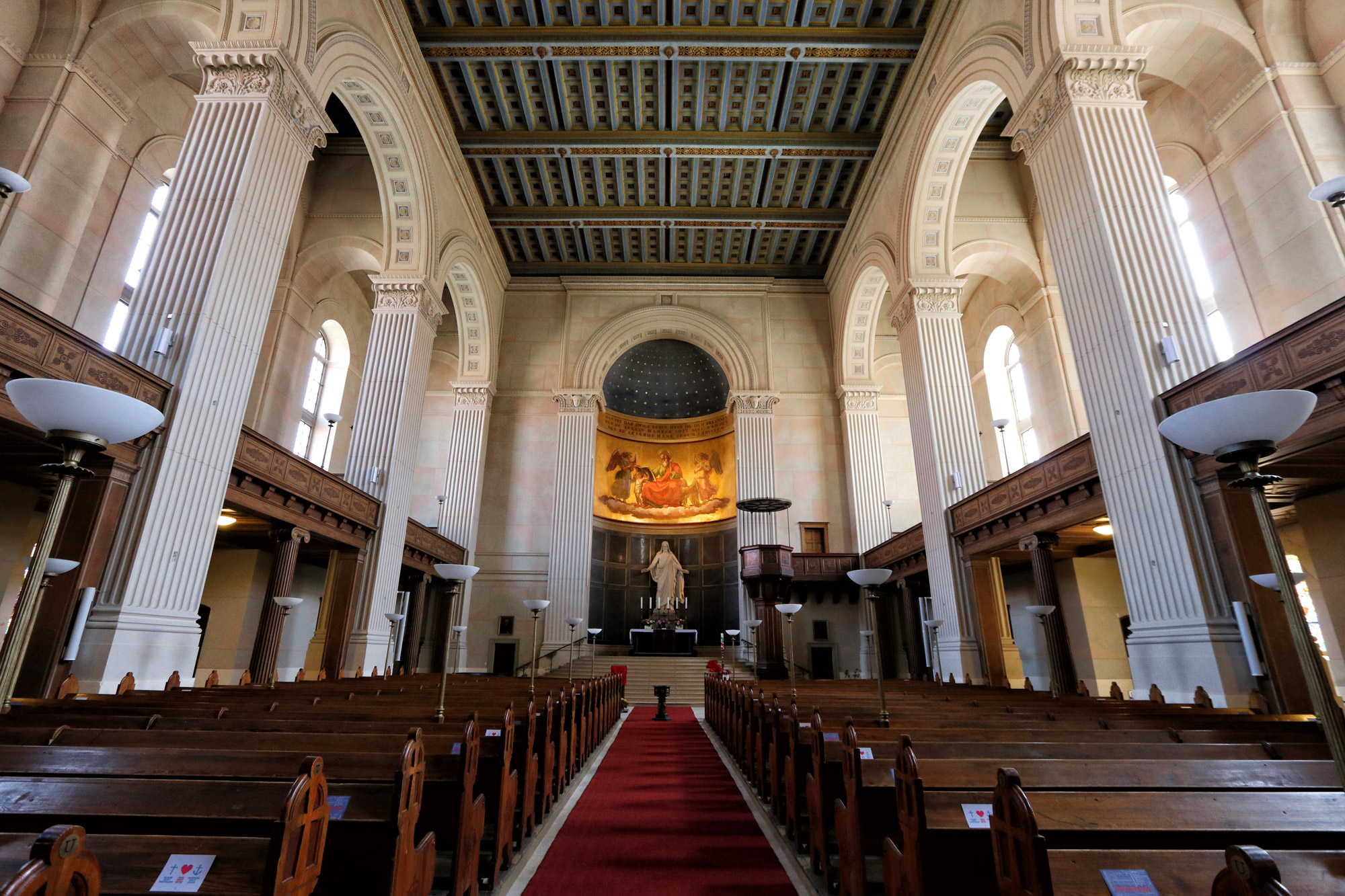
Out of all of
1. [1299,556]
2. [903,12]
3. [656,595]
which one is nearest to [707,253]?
[903,12]

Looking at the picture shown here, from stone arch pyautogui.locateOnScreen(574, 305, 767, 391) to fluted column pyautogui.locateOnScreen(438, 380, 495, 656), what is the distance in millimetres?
3153

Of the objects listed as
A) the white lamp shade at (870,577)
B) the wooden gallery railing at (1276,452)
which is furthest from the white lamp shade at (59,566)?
the wooden gallery railing at (1276,452)

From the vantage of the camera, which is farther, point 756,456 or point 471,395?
point 756,456

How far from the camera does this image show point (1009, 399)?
18.1 meters

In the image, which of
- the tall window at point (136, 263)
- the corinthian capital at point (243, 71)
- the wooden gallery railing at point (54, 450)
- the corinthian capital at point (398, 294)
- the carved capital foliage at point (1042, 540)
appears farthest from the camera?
the corinthian capital at point (398, 294)

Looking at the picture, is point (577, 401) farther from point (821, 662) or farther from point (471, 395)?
point (821, 662)

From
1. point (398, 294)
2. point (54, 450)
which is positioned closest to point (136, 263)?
point (398, 294)

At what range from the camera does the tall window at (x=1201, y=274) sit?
10789 mm

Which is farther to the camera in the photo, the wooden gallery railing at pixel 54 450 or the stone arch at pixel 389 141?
the stone arch at pixel 389 141

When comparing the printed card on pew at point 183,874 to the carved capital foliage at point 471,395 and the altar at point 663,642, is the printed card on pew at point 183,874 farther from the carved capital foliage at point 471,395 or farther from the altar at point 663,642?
the altar at point 663,642

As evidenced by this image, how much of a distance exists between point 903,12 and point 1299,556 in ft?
40.2

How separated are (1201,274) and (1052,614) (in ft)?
22.1

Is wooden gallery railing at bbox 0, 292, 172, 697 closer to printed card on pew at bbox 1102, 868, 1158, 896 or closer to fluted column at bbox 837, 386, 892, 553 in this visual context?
printed card on pew at bbox 1102, 868, 1158, 896

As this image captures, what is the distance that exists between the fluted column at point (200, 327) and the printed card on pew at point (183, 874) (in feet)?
20.9
